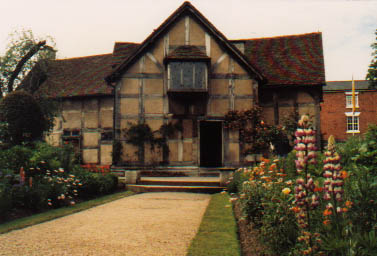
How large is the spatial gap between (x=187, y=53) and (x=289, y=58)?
6.08 m

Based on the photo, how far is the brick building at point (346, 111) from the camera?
3634 centimetres

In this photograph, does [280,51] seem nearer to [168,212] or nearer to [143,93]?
[143,93]

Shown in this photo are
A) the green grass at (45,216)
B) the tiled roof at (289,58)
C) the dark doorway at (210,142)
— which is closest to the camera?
the green grass at (45,216)

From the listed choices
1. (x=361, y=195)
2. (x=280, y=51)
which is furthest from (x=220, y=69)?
A: (x=361, y=195)

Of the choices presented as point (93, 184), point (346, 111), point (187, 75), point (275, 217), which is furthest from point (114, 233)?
point (346, 111)

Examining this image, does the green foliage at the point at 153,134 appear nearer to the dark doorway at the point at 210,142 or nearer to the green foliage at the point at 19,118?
the dark doorway at the point at 210,142

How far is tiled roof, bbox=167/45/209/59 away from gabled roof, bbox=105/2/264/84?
3.35 ft

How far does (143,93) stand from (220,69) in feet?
11.9

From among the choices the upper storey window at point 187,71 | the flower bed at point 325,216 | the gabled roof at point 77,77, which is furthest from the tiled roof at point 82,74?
the flower bed at point 325,216

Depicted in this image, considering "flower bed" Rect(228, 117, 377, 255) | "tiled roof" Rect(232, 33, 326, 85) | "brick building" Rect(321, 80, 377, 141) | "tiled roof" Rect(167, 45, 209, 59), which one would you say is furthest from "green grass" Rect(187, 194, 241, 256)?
"brick building" Rect(321, 80, 377, 141)

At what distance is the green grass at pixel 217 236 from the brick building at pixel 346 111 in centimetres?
3076

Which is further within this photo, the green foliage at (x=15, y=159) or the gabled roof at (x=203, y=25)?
the gabled roof at (x=203, y=25)

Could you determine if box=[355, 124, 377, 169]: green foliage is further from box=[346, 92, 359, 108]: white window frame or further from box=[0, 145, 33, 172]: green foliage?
box=[346, 92, 359, 108]: white window frame

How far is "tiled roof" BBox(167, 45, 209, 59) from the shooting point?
634 inches
